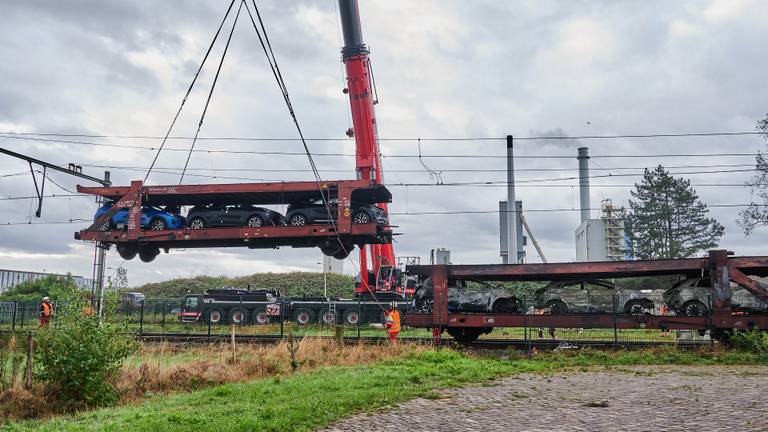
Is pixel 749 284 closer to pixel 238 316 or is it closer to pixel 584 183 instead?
pixel 238 316

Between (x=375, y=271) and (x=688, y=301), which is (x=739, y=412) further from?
(x=375, y=271)

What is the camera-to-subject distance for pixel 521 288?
27109 millimetres

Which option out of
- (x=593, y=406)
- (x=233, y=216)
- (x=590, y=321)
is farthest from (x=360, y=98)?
(x=593, y=406)

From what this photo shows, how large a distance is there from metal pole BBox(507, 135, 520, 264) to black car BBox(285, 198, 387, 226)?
53.6ft

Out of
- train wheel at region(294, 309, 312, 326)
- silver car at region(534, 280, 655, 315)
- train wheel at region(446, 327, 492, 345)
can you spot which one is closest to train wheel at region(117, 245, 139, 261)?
train wheel at region(294, 309, 312, 326)

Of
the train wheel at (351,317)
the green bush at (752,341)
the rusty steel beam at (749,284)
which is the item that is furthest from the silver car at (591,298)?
the train wheel at (351,317)

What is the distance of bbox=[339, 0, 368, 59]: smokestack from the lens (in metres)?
21.0

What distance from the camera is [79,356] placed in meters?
10.1

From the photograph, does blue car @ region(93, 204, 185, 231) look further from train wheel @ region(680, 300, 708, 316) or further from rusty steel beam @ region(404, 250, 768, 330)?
train wheel @ region(680, 300, 708, 316)

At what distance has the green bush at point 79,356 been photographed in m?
10.1

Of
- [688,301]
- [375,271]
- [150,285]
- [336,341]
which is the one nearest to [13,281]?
[150,285]

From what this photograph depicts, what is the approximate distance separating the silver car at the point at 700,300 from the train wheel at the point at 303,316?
14.6 m

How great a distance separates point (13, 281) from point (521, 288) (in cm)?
6394

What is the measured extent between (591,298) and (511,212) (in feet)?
60.8
